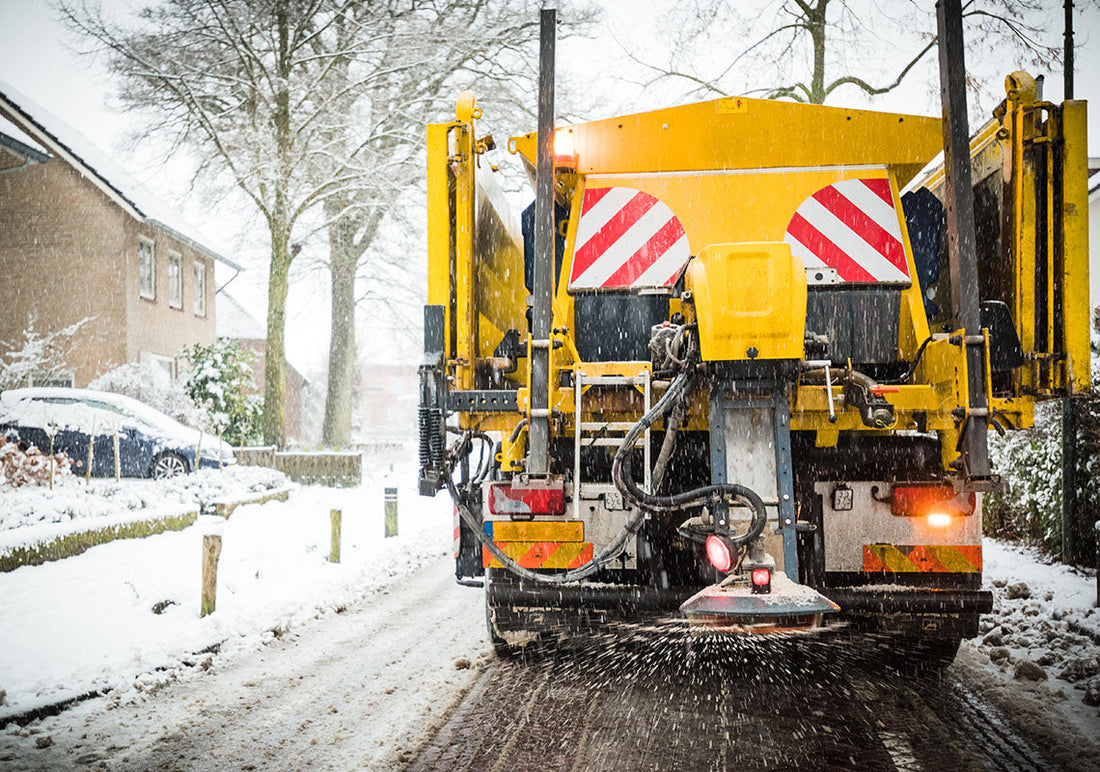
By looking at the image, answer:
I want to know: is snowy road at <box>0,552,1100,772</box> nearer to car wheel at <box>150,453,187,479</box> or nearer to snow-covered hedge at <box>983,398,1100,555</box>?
snow-covered hedge at <box>983,398,1100,555</box>

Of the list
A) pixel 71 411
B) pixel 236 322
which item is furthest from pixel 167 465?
pixel 236 322

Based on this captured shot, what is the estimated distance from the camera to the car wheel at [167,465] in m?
14.1

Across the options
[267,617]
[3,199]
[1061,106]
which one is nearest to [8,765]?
[267,617]

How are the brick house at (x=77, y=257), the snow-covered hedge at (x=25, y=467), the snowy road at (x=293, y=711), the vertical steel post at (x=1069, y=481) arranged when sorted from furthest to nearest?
the brick house at (x=77, y=257)
the snow-covered hedge at (x=25, y=467)
the vertical steel post at (x=1069, y=481)
the snowy road at (x=293, y=711)

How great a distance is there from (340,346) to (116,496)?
13.7m

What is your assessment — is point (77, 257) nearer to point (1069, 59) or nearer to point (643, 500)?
point (1069, 59)

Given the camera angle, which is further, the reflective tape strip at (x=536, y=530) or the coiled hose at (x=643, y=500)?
the reflective tape strip at (x=536, y=530)

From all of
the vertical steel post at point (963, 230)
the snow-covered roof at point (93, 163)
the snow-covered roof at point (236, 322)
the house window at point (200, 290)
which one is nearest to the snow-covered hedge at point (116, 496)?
the vertical steel post at point (963, 230)

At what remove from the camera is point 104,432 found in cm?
1344

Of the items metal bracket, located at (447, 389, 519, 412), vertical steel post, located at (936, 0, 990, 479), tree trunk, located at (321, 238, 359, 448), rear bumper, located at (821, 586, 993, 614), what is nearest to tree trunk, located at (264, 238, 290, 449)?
tree trunk, located at (321, 238, 359, 448)

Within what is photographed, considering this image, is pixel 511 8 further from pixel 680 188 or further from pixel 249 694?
pixel 249 694

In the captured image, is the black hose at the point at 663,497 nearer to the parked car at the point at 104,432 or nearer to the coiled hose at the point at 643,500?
the coiled hose at the point at 643,500

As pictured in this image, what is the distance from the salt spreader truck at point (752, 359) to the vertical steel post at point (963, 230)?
0.05 ft

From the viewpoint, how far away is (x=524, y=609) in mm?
4344
